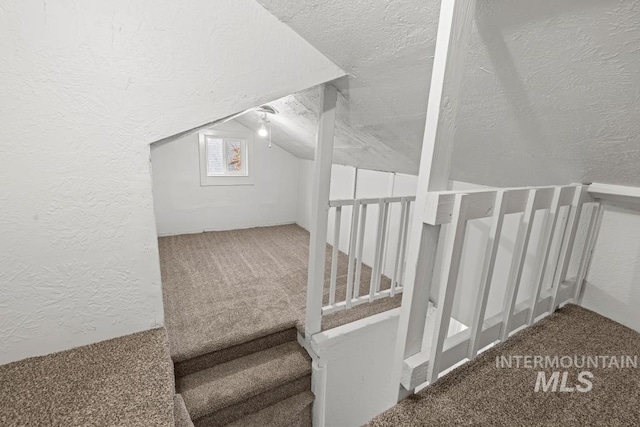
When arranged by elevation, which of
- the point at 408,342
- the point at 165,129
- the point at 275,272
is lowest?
the point at 275,272

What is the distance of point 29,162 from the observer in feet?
3.24

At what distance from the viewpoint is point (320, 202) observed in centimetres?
165

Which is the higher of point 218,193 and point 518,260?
point 518,260

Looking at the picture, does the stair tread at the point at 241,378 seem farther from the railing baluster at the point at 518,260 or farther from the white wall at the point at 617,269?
the white wall at the point at 617,269

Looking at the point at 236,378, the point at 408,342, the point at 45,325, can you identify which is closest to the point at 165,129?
the point at 45,325

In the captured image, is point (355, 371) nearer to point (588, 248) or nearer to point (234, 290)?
point (234, 290)

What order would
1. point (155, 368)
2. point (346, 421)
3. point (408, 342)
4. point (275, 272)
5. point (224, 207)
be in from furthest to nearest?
point (224, 207) → point (275, 272) → point (346, 421) → point (155, 368) → point (408, 342)

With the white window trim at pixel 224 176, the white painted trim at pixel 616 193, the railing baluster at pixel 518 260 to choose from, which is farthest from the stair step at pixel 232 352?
the white window trim at pixel 224 176

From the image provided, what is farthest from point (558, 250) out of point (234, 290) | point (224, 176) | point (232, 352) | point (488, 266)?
point (224, 176)

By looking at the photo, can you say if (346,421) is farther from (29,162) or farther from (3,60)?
(3,60)

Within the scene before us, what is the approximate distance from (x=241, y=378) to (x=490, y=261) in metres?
1.60

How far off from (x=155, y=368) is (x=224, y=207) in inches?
131

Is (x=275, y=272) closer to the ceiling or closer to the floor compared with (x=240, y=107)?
closer to the floor

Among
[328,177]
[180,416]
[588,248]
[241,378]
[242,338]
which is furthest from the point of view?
[242,338]
